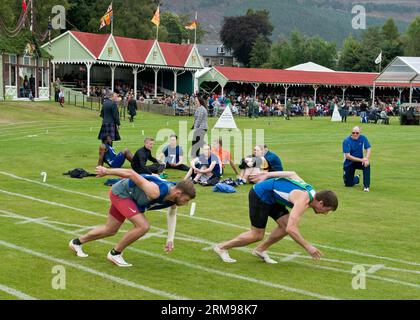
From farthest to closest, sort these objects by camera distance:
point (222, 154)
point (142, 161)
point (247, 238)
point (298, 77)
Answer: point (298, 77) < point (222, 154) < point (142, 161) < point (247, 238)

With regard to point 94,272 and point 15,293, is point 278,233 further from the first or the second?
point 15,293

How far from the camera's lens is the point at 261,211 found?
9344 mm

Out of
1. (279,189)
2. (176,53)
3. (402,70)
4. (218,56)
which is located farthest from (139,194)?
(218,56)

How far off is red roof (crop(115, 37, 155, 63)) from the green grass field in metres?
44.1

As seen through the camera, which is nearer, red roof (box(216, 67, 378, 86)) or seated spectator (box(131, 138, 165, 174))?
seated spectator (box(131, 138, 165, 174))

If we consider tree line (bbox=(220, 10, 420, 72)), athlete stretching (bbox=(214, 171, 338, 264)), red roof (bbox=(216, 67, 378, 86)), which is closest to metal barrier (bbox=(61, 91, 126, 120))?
red roof (bbox=(216, 67, 378, 86))

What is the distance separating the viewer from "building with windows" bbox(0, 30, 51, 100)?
49500 mm

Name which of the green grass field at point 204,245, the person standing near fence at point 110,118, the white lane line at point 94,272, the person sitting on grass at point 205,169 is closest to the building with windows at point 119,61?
the person standing near fence at point 110,118

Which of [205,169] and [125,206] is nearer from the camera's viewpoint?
[125,206]

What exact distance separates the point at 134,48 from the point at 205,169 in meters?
51.8

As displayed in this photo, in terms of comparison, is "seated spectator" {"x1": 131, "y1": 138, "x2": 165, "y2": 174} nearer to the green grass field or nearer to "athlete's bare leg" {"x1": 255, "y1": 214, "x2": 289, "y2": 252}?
the green grass field

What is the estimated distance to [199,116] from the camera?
20562mm

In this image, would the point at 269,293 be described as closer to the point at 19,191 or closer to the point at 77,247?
the point at 77,247
